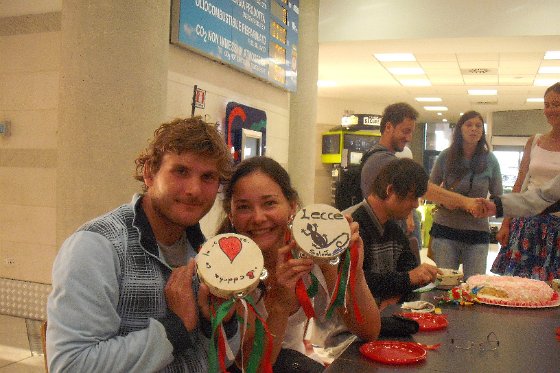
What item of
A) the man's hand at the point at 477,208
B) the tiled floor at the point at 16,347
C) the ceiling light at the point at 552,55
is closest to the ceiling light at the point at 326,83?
A: the ceiling light at the point at 552,55

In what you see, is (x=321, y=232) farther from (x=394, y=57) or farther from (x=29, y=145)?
(x=394, y=57)

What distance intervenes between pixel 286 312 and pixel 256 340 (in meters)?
0.21

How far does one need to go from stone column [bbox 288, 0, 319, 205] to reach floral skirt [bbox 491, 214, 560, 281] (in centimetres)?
271

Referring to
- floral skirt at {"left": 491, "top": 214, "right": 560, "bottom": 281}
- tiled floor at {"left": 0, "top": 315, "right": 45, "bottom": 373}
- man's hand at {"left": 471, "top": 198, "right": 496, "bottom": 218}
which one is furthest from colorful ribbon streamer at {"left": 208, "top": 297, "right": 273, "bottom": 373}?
tiled floor at {"left": 0, "top": 315, "right": 45, "bottom": 373}

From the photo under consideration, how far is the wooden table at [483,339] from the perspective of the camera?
56.8 inches

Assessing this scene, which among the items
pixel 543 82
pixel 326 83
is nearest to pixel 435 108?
pixel 543 82

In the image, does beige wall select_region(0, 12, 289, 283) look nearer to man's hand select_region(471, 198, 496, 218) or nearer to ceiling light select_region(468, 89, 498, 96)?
man's hand select_region(471, 198, 496, 218)

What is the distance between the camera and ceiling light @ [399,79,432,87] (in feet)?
33.9

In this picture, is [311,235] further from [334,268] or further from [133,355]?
[133,355]

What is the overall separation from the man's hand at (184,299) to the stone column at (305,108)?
13.9ft

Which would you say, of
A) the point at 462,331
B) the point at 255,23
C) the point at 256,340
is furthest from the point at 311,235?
the point at 255,23

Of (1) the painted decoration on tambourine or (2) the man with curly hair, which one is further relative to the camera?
(1) the painted decoration on tambourine

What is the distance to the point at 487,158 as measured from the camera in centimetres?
379

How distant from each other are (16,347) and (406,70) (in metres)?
7.56
